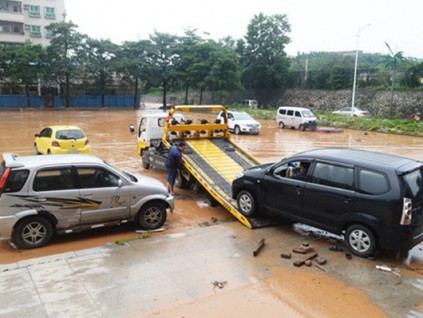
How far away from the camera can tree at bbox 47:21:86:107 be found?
49.7 m

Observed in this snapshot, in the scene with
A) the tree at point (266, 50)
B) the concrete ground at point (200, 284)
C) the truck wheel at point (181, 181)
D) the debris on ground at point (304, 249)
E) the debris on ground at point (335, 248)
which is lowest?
the concrete ground at point (200, 284)

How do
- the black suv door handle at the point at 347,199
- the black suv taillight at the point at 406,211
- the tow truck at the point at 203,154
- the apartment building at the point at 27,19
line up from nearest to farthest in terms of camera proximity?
the black suv taillight at the point at 406,211
the black suv door handle at the point at 347,199
the tow truck at the point at 203,154
the apartment building at the point at 27,19

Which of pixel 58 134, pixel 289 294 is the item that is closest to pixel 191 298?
pixel 289 294

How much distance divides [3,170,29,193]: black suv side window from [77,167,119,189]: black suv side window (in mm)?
995

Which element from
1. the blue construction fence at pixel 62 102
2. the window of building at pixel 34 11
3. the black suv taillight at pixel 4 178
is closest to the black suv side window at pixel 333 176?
the black suv taillight at pixel 4 178

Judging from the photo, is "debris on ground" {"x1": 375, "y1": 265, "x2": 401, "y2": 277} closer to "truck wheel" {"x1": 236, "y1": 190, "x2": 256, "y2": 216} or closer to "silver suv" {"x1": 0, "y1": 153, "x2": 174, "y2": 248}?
"truck wheel" {"x1": 236, "y1": 190, "x2": 256, "y2": 216}

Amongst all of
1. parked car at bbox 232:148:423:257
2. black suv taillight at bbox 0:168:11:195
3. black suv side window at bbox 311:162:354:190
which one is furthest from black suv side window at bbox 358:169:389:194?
black suv taillight at bbox 0:168:11:195

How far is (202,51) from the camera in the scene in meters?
51.3

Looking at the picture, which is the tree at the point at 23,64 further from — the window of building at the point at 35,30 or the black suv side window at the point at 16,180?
the black suv side window at the point at 16,180

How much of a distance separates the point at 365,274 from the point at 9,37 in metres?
66.4

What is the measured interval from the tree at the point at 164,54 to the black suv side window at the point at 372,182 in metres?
49.2

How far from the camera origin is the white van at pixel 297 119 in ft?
101

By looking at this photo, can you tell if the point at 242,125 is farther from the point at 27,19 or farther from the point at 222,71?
the point at 27,19

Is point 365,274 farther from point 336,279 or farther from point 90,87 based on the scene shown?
point 90,87
